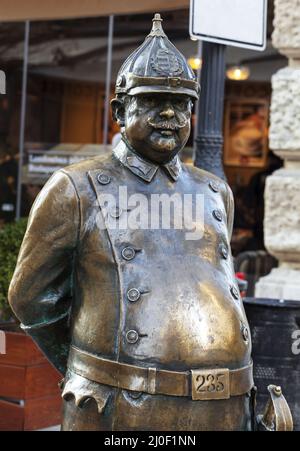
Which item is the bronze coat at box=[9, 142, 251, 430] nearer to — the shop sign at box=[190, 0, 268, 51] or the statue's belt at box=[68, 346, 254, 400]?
the statue's belt at box=[68, 346, 254, 400]

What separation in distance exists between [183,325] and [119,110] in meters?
0.84

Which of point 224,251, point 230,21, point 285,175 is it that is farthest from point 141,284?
point 285,175

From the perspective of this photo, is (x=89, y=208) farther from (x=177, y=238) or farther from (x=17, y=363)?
(x=17, y=363)

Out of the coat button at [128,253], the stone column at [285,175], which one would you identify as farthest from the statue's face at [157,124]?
the stone column at [285,175]

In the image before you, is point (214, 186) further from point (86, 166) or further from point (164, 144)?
point (86, 166)

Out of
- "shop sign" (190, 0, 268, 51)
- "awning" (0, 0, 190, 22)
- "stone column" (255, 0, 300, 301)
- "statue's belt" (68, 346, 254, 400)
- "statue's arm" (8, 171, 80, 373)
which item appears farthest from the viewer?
"stone column" (255, 0, 300, 301)

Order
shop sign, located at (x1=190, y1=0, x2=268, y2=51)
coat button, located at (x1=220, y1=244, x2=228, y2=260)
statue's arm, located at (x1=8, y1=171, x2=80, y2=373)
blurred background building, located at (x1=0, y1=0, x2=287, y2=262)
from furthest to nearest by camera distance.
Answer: blurred background building, located at (x1=0, y1=0, x2=287, y2=262), shop sign, located at (x1=190, y1=0, x2=268, y2=51), coat button, located at (x1=220, y1=244, x2=228, y2=260), statue's arm, located at (x1=8, y1=171, x2=80, y2=373)

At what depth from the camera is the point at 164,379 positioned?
3229 mm

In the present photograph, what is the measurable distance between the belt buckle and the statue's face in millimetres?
767

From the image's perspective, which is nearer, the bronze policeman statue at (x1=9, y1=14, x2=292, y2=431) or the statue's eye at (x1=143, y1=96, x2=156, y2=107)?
the bronze policeman statue at (x1=9, y1=14, x2=292, y2=431)

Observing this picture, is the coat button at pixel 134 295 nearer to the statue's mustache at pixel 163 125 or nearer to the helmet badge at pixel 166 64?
the statue's mustache at pixel 163 125

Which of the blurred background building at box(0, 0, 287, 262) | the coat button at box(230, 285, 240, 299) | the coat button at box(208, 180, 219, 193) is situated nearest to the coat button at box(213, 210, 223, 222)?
the coat button at box(208, 180, 219, 193)

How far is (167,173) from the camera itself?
354 cm

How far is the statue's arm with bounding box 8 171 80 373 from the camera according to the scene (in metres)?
3.39
